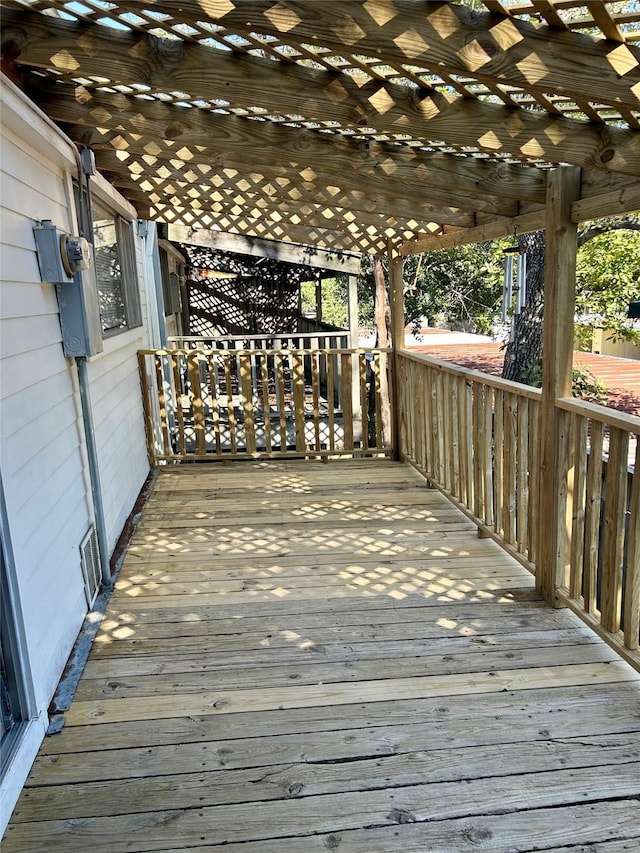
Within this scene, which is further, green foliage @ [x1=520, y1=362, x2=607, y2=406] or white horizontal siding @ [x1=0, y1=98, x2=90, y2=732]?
green foliage @ [x1=520, y1=362, x2=607, y2=406]

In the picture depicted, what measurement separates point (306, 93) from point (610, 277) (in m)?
6.63

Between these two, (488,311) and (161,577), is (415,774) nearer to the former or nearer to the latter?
(161,577)

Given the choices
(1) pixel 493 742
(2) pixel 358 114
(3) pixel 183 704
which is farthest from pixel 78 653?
(2) pixel 358 114

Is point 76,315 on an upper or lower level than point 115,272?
lower

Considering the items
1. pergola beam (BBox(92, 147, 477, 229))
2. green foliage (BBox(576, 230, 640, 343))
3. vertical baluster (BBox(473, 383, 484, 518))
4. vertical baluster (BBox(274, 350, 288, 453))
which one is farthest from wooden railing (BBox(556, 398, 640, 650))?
green foliage (BBox(576, 230, 640, 343))

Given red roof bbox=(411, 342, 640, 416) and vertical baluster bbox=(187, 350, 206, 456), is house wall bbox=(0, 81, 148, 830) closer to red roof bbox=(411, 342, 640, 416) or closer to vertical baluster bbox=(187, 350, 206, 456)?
vertical baluster bbox=(187, 350, 206, 456)

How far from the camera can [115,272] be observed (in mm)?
4641

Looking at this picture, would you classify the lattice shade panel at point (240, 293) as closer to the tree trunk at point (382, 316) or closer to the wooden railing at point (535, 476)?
the tree trunk at point (382, 316)

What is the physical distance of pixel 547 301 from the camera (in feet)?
9.20

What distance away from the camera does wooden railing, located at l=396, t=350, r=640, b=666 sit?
7.79 feet

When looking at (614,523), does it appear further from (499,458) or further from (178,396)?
(178,396)

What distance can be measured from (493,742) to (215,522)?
2514 millimetres

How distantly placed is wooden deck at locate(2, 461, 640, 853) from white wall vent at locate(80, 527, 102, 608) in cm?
13

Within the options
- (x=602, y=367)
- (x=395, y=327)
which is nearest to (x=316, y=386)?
(x=395, y=327)
